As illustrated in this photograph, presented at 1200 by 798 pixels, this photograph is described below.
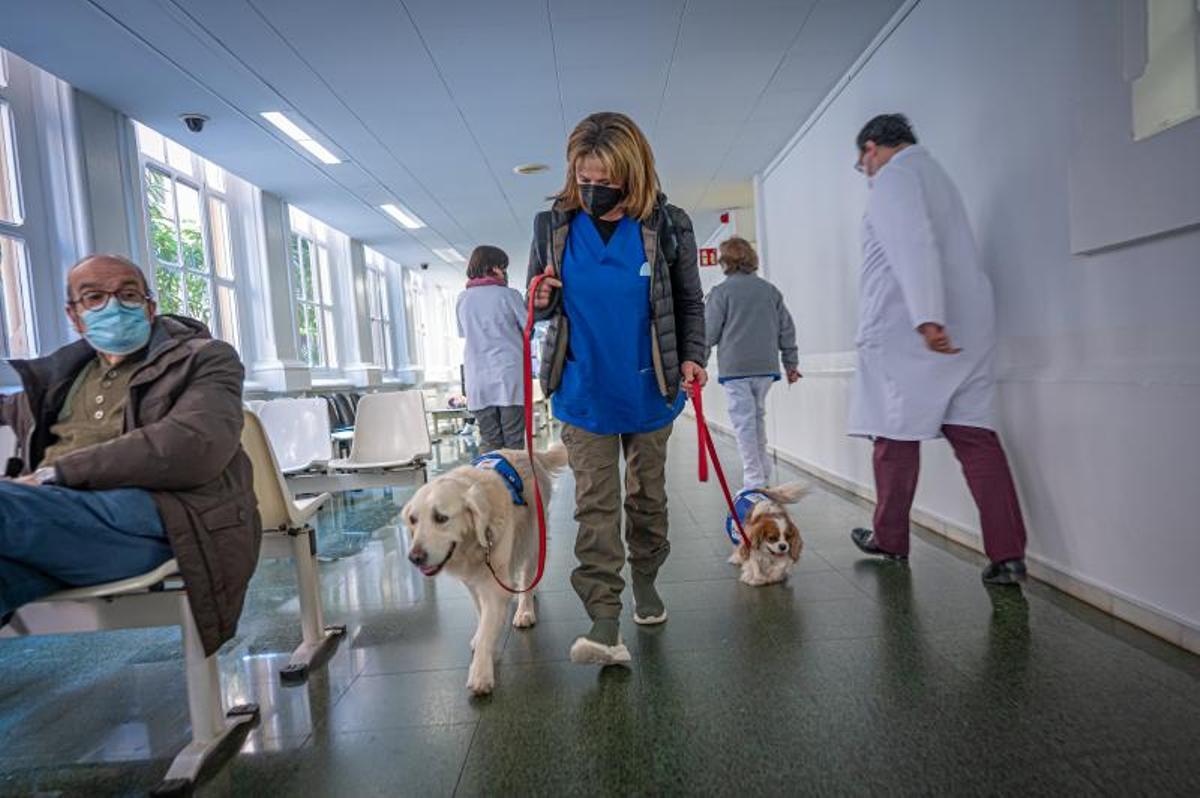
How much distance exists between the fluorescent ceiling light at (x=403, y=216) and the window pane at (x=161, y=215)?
101 inches

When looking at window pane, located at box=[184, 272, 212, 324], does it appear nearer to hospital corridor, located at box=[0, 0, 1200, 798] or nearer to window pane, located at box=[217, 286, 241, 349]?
window pane, located at box=[217, 286, 241, 349]

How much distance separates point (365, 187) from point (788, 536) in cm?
663

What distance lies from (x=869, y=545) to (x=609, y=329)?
1.74 meters

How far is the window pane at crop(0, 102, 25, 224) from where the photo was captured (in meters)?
4.56

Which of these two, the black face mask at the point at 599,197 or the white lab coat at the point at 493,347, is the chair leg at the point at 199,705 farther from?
the white lab coat at the point at 493,347

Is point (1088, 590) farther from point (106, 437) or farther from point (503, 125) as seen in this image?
point (503, 125)

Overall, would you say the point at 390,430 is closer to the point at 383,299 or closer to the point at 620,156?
the point at 620,156

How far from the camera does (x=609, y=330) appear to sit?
2.16m

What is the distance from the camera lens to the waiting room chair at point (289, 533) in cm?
235

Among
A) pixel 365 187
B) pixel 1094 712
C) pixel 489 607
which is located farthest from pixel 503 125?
pixel 1094 712

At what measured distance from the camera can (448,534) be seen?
211 centimetres

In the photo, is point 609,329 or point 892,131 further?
point 892,131

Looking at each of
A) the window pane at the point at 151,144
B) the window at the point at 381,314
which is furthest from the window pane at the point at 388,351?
the window pane at the point at 151,144

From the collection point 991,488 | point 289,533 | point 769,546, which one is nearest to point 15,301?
point 289,533
